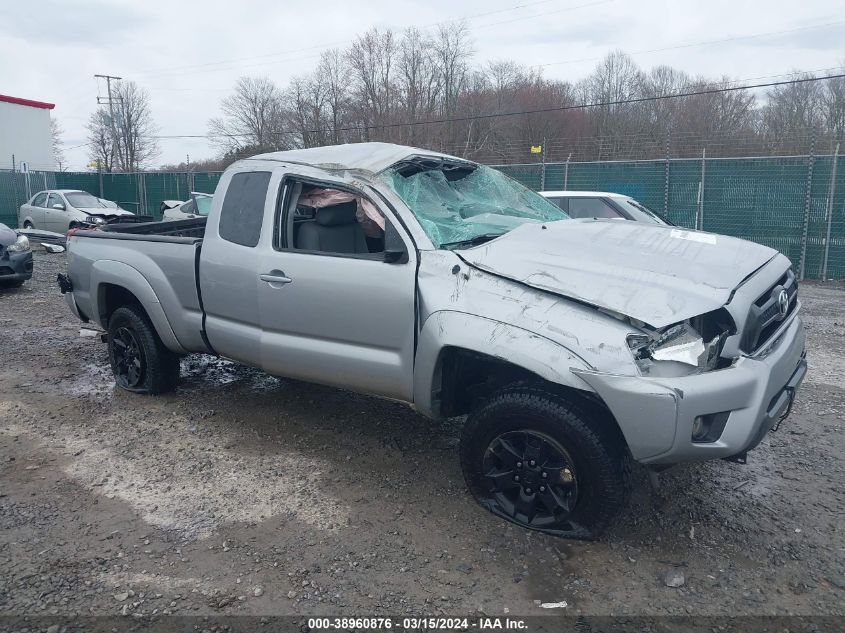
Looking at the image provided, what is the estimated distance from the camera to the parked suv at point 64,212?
18.6 metres

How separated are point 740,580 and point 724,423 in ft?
2.45

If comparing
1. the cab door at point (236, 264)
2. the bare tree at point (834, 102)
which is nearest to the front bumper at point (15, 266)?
the cab door at point (236, 264)

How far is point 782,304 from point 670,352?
37.5 inches

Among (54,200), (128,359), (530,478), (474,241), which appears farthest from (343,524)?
(54,200)

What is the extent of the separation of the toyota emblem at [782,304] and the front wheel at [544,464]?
3.70 feet

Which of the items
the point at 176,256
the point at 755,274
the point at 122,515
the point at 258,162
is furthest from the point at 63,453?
the point at 755,274

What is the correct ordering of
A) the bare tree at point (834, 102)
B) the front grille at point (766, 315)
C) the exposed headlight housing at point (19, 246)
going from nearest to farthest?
the front grille at point (766, 315) < the exposed headlight housing at point (19, 246) < the bare tree at point (834, 102)

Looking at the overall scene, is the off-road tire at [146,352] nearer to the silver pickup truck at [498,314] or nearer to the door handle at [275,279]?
the silver pickup truck at [498,314]

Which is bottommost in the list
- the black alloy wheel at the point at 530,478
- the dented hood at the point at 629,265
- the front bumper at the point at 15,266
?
the black alloy wheel at the point at 530,478

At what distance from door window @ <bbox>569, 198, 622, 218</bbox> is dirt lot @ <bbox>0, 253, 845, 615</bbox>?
14.3 ft

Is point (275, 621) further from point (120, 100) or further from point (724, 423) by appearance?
point (120, 100)

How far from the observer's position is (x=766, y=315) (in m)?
3.21

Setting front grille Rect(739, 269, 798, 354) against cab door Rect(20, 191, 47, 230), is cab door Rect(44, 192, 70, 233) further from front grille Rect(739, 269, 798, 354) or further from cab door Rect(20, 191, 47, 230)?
front grille Rect(739, 269, 798, 354)

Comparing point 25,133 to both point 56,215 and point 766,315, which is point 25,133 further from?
point 766,315
